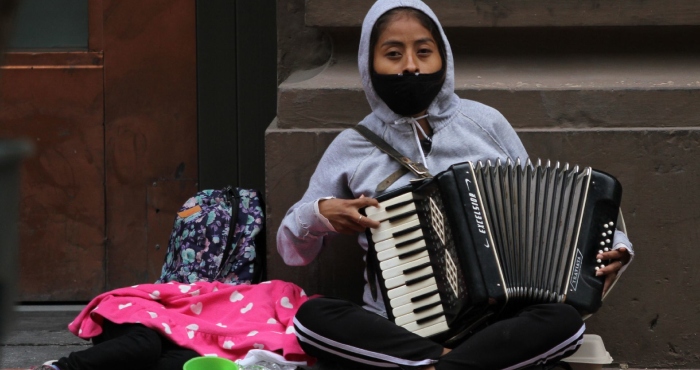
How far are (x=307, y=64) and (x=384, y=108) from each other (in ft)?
1.99

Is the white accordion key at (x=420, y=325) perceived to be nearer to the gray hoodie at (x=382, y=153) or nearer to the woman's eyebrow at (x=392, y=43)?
the gray hoodie at (x=382, y=153)

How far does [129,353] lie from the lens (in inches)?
132

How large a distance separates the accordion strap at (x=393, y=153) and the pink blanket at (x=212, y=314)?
621 mm

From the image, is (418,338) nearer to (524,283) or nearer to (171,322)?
(524,283)

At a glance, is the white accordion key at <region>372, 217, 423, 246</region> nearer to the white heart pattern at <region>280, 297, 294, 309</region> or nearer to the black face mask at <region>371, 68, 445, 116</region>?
the black face mask at <region>371, 68, 445, 116</region>

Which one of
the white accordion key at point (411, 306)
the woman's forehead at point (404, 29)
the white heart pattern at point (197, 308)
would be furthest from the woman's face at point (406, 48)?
the white heart pattern at point (197, 308)

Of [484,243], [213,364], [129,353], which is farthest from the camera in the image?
[129,353]

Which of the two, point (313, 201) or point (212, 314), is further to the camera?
point (212, 314)

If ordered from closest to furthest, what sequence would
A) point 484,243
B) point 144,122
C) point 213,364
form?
point 213,364 → point 484,243 → point 144,122

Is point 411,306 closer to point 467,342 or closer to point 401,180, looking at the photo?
point 467,342

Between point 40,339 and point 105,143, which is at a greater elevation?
point 105,143

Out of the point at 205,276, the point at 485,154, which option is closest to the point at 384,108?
the point at 485,154

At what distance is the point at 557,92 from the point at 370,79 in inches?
29.7

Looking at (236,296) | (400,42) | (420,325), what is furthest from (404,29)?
(236,296)
